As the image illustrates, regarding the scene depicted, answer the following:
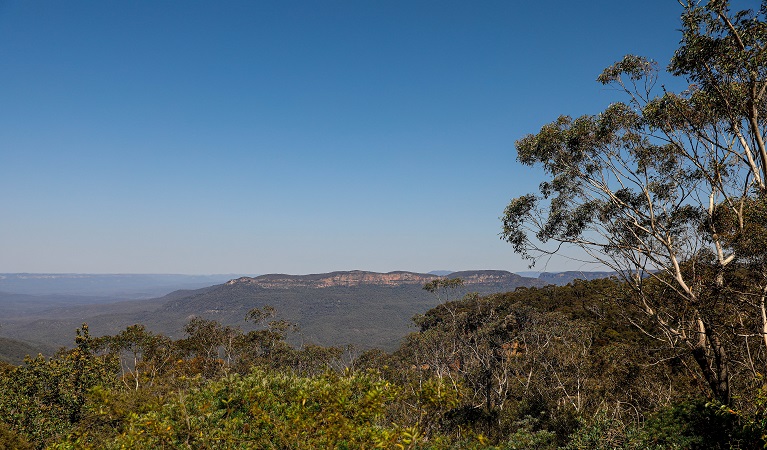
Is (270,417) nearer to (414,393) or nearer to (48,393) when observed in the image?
(414,393)

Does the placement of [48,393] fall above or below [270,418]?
below

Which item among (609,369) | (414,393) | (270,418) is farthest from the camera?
(609,369)

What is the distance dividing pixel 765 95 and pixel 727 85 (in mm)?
1920

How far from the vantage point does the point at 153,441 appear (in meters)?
5.35

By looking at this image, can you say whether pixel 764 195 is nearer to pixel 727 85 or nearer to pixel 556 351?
pixel 727 85

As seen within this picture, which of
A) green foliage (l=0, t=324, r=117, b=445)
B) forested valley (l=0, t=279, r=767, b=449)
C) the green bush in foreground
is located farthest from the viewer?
green foliage (l=0, t=324, r=117, b=445)

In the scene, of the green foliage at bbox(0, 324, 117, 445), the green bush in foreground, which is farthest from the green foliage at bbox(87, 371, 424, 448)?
the green foliage at bbox(0, 324, 117, 445)

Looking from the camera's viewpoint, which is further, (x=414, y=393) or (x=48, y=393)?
(x=48, y=393)

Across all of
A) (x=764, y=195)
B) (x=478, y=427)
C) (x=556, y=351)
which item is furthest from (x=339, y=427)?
(x=556, y=351)

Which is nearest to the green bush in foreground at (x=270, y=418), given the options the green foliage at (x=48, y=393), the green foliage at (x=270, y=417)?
the green foliage at (x=270, y=417)

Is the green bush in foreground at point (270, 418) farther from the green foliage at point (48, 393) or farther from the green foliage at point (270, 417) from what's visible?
the green foliage at point (48, 393)

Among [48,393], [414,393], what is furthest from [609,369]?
[48,393]

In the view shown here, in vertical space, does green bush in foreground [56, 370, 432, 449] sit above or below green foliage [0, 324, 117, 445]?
above

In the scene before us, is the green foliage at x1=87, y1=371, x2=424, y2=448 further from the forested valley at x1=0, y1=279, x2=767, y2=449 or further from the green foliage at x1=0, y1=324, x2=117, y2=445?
the green foliage at x1=0, y1=324, x2=117, y2=445
